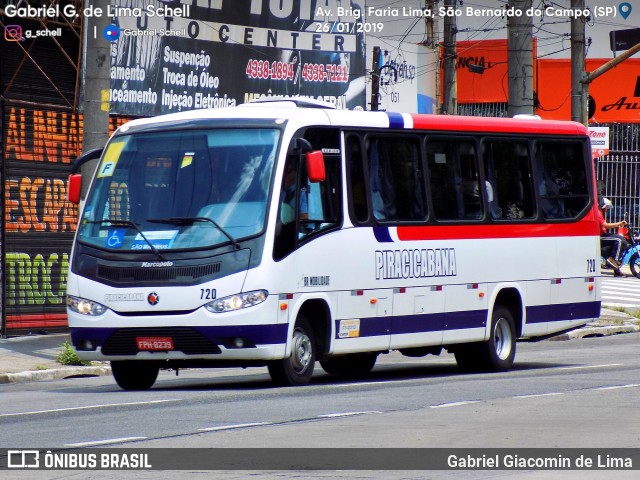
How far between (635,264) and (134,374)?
75.7 ft

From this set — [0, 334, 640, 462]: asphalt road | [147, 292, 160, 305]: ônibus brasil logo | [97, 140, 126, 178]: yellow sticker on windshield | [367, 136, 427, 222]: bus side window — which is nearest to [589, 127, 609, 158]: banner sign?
[0, 334, 640, 462]: asphalt road

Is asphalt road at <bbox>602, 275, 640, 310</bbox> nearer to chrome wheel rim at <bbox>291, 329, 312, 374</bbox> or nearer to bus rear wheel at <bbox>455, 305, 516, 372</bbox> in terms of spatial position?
bus rear wheel at <bbox>455, 305, 516, 372</bbox>

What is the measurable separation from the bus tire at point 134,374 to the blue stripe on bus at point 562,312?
5367mm

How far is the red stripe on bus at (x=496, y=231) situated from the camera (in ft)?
55.6

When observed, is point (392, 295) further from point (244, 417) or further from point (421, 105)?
point (421, 105)

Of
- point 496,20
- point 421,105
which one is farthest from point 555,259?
point 496,20

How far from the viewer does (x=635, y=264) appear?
36.5 metres

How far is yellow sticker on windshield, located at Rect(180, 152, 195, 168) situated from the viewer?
15.0 m

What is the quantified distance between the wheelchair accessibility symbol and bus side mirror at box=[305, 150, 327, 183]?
79.5 inches

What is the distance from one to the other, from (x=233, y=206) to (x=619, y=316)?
15.6m

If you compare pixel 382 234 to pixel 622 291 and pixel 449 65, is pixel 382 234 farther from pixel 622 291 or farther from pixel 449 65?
pixel 449 65

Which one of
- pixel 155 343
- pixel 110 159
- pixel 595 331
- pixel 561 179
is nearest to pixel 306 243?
pixel 155 343

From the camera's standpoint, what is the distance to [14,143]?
73.3 ft

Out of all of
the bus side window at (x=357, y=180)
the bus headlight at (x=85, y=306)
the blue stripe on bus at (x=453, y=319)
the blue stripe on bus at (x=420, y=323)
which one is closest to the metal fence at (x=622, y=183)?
the blue stripe on bus at (x=453, y=319)
